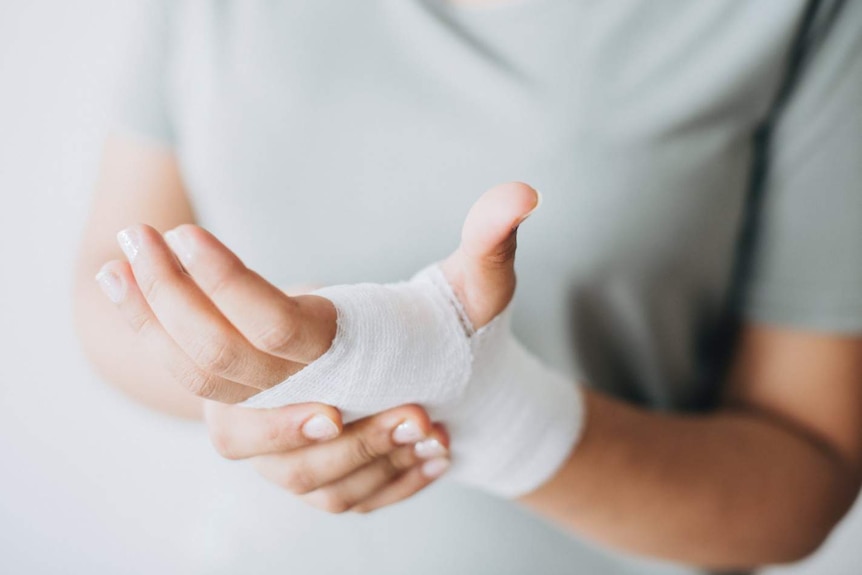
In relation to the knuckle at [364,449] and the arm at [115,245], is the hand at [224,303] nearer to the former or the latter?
the knuckle at [364,449]

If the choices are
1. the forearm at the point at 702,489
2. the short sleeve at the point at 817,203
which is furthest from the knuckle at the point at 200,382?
the short sleeve at the point at 817,203

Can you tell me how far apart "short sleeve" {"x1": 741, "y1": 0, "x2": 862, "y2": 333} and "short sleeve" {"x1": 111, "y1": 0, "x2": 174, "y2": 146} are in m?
0.38

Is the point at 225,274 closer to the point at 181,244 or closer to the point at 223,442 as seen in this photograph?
the point at 181,244

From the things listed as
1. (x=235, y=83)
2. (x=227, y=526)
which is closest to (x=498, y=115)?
(x=235, y=83)

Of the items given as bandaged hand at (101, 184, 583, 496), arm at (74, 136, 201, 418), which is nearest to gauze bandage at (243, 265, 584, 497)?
bandaged hand at (101, 184, 583, 496)

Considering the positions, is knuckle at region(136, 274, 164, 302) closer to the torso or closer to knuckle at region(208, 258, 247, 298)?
knuckle at region(208, 258, 247, 298)

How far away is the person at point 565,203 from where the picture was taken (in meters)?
0.41

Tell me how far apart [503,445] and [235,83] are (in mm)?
253

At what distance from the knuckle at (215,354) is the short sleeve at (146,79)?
0.88 ft

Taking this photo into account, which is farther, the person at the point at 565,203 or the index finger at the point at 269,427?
the person at the point at 565,203

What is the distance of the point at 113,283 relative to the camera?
0.76 ft

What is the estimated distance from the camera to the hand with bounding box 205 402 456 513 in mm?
292

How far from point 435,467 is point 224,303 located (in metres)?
0.16

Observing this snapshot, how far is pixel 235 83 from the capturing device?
1.37 feet
